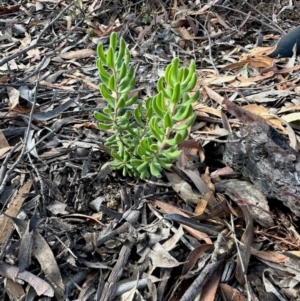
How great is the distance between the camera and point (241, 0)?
300 cm

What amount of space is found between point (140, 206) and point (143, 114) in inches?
12.1

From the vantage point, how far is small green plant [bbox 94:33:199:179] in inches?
54.8

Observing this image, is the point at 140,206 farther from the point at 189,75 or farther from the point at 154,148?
the point at 189,75

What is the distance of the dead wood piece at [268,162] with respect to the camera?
1.48m

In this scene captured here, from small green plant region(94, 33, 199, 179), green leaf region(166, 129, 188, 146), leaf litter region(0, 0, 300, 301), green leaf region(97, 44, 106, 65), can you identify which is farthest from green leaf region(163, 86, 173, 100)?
leaf litter region(0, 0, 300, 301)

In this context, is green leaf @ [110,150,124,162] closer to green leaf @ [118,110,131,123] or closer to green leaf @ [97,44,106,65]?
green leaf @ [118,110,131,123]

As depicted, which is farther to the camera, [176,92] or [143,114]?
[143,114]

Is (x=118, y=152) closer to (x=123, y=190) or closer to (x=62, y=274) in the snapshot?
(x=123, y=190)

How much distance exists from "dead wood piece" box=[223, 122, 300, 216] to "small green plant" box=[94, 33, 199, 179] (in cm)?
25

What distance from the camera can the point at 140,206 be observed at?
5.22 feet

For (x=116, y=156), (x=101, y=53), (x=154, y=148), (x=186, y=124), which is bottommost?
(x=116, y=156)

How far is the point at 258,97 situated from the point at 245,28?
0.86 m

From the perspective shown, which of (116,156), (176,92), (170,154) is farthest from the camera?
(116,156)

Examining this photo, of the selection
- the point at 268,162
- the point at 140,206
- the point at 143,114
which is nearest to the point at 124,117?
the point at 143,114
